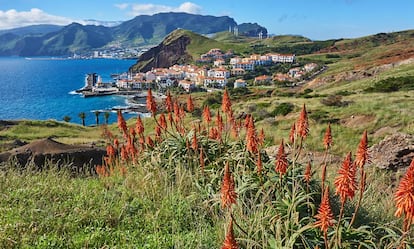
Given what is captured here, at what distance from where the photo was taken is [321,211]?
3295 mm

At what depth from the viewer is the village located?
117988 mm

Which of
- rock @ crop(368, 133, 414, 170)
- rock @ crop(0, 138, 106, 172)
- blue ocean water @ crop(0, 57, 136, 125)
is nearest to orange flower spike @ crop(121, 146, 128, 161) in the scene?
rock @ crop(0, 138, 106, 172)

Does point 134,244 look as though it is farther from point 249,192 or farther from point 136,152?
point 136,152

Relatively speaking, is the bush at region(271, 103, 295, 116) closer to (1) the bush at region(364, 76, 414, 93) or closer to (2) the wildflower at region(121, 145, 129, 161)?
(1) the bush at region(364, 76, 414, 93)

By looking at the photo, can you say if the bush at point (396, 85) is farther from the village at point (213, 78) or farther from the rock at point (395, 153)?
the village at point (213, 78)

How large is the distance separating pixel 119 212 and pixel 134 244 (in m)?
1.03

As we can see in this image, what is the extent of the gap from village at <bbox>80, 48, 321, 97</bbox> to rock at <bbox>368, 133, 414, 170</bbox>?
306ft

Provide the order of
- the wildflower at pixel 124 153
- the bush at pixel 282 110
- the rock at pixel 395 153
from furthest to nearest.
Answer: the bush at pixel 282 110 → the rock at pixel 395 153 → the wildflower at pixel 124 153

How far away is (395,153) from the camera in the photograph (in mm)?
10508

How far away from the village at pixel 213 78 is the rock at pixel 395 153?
93.4 m

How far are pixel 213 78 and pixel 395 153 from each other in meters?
125

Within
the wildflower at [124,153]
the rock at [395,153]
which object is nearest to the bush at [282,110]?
the rock at [395,153]

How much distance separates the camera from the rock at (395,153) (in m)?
10.4

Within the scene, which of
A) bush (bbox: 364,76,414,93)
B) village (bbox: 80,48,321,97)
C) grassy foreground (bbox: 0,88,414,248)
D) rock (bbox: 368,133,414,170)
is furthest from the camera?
village (bbox: 80,48,321,97)
